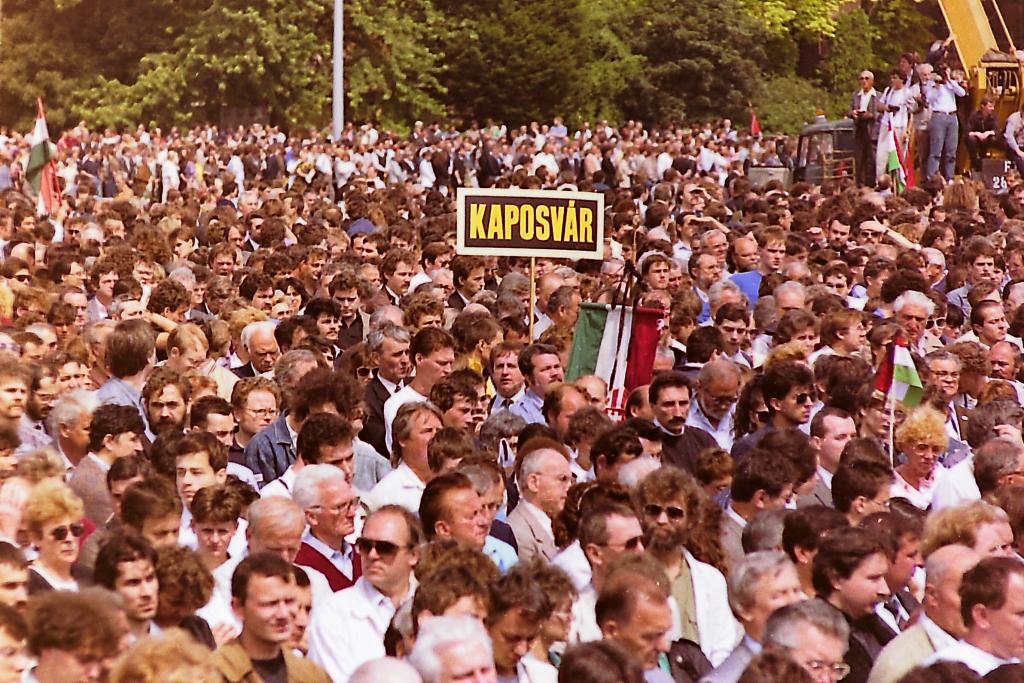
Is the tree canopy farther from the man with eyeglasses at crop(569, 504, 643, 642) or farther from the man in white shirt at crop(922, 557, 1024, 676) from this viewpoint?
the man in white shirt at crop(922, 557, 1024, 676)

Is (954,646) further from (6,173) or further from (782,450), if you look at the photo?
(6,173)

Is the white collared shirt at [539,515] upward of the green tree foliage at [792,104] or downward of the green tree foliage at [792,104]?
upward

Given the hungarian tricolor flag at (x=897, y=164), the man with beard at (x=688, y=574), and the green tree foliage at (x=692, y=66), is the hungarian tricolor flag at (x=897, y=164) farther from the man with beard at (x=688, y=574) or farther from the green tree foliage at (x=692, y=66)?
the green tree foliage at (x=692, y=66)

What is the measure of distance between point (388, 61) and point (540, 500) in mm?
51309

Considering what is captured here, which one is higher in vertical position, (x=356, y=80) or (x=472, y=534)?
(x=472, y=534)

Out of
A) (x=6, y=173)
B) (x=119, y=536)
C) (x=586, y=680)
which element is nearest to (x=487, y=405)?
(x=119, y=536)

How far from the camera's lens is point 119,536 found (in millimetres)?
7773

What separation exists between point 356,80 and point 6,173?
64.6 feet

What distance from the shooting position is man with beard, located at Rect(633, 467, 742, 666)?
8.30 m

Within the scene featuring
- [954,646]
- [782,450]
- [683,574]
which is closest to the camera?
[954,646]

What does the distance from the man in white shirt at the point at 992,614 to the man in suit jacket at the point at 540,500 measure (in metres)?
2.33

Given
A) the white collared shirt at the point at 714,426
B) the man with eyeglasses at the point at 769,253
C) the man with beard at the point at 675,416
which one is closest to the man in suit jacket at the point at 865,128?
the man with eyeglasses at the point at 769,253

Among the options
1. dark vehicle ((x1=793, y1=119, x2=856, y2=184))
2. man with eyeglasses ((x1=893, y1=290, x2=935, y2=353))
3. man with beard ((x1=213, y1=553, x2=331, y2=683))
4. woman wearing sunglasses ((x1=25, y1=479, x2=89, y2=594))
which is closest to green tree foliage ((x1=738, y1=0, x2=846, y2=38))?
dark vehicle ((x1=793, y1=119, x2=856, y2=184))

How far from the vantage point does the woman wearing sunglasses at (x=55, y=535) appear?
8375 millimetres
